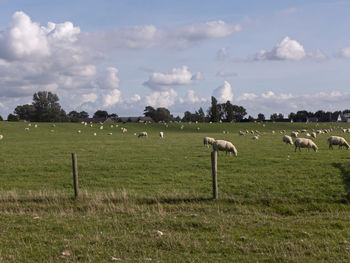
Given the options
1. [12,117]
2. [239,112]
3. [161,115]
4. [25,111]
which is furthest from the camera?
[161,115]

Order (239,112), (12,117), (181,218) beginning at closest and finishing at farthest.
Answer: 1. (181,218)
2. (12,117)
3. (239,112)

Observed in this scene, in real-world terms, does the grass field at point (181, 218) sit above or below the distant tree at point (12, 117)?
below

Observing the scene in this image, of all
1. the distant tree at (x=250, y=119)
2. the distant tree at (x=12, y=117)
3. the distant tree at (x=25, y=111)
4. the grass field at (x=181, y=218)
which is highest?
the distant tree at (x=25, y=111)

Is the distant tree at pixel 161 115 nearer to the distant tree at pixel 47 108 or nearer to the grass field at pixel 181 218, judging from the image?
the distant tree at pixel 47 108

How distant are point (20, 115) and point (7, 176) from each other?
148 m

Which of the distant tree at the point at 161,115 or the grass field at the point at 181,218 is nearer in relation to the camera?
the grass field at the point at 181,218

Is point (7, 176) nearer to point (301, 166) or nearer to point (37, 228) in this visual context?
point (37, 228)

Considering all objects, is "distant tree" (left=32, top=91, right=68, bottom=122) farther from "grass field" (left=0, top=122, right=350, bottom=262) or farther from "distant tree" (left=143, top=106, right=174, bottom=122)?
"grass field" (left=0, top=122, right=350, bottom=262)

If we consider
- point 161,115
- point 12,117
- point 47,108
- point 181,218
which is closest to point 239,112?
point 161,115

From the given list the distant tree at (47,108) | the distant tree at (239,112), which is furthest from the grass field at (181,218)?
the distant tree at (239,112)

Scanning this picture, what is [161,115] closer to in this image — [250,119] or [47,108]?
[250,119]

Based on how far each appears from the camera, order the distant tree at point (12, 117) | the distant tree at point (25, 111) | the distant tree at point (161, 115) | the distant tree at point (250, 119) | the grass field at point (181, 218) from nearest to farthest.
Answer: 1. the grass field at point (181, 218)
2. the distant tree at point (12, 117)
3. the distant tree at point (25, 111)
4. the distant tree at point (250, 119)
5. the distant tree at point (161, 115)

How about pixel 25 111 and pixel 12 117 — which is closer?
pixel 12 117

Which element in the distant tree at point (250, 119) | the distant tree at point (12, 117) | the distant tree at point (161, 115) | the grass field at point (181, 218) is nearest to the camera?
the grass field at point (181, 218)
